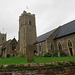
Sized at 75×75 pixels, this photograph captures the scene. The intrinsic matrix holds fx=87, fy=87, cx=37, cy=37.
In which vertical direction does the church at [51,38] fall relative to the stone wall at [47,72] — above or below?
above

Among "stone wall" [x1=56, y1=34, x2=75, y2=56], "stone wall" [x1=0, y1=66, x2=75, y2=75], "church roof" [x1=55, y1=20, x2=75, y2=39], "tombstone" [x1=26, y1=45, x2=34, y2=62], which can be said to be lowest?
"stone wall" [x1=0, y1=66, x2=75, y2=75]

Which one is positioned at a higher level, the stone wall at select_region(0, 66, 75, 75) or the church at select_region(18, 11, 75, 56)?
the church at select_region(18, 11, 75, 56)

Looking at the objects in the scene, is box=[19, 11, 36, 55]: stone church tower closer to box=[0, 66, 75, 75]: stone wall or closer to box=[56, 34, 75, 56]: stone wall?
box=[56, 34, 75, 56]: stone wall

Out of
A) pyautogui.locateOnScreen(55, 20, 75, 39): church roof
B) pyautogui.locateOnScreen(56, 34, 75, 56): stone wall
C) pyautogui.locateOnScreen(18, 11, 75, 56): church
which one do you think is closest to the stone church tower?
pyautogui.locateOnScreen(18, 11, 75, 56): church

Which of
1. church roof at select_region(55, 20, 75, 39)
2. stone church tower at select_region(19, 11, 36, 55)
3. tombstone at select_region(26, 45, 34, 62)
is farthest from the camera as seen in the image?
stone church tower at select_region(19, 11, 36, 55)

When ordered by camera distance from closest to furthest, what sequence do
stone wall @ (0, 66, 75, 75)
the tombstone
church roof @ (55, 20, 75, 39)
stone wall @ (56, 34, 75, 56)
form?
stone wall @ (0, 66, 75, 75), the tombstone, stone wall @ (56, 34, 75, 56), church roof @ (55, 20, 75, 39)

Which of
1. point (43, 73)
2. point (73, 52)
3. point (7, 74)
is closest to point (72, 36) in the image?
point (73, 52)

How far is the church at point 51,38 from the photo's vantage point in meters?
21.0

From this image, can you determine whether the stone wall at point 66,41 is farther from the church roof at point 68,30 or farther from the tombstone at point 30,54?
the tombstone at point 30,54

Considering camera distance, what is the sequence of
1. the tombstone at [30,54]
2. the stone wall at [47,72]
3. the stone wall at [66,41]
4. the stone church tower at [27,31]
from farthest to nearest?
the stone church tower at [27,31] < the stone wall at [66,41] < the tombstone at [30,54] < the stone wall at [47,72]

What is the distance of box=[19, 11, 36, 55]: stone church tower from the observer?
113 ft

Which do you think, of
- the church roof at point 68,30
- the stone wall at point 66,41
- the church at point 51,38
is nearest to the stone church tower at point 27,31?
the church at point 51,38

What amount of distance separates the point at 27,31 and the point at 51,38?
1318cm

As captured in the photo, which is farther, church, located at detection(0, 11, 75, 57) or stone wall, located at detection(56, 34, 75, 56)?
→ church, located at detection(0, 11, 75, 57)
